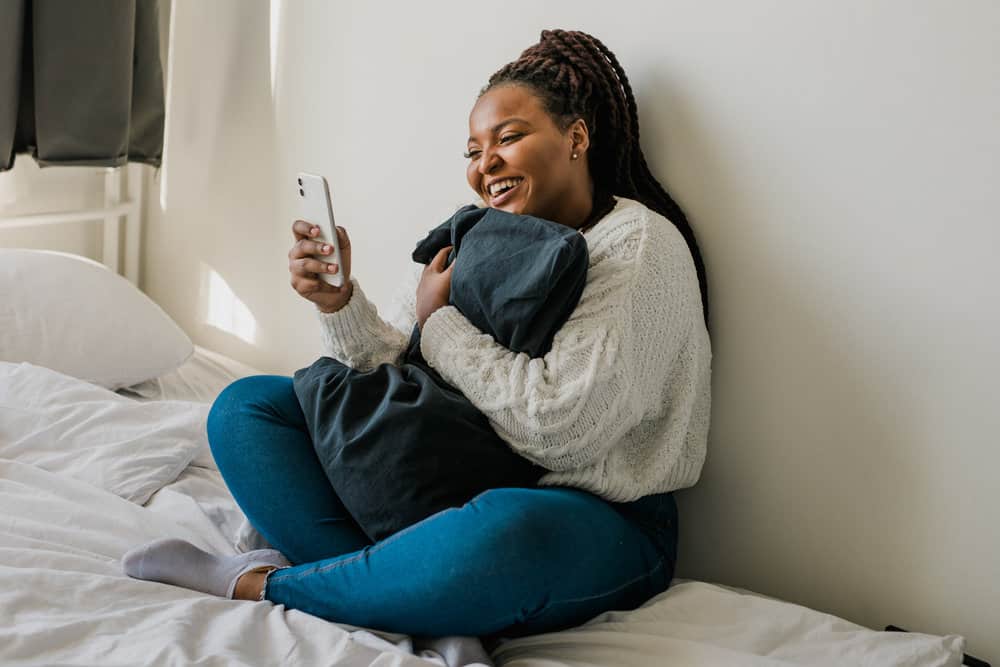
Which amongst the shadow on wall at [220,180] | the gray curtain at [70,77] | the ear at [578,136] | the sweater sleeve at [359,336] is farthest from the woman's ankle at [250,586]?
the gray curtain at [70,77]

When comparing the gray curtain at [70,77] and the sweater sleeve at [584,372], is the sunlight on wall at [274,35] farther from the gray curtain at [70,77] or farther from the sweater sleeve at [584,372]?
the sweater sleeve at [584,372]

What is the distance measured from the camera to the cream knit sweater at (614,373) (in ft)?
4.13

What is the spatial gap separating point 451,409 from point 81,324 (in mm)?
1013

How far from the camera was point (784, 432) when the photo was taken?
139 cm

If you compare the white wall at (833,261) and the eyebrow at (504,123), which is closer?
the white wall at (833,261)

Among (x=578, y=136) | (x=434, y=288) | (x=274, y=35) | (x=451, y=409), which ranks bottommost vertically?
(x=451, y=409)

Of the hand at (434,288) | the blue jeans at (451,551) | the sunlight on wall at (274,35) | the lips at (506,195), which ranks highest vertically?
the sunlight on wall at (274,35)

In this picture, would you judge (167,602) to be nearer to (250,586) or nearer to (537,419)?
(250,586)

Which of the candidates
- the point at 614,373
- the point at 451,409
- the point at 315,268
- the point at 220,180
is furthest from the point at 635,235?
the point at 220,180

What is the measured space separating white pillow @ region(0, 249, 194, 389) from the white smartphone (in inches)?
28.9

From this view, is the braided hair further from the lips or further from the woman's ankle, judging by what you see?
the woman's ankle

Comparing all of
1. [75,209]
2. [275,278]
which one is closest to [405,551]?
→ [275,278]

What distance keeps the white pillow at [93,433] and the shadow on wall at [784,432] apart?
0.80 m

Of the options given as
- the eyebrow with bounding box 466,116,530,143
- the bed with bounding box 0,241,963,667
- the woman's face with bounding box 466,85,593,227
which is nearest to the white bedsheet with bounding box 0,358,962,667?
the bed with bounding box 0,241,963,667
